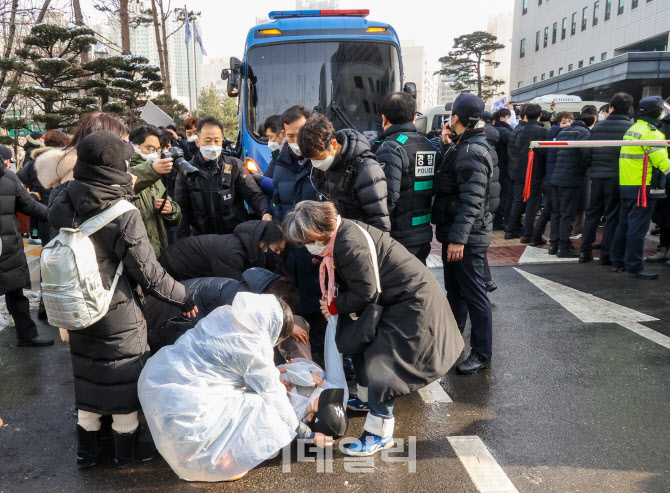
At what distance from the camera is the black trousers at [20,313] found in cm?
471

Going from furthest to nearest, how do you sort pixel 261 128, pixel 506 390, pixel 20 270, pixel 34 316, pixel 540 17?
pixel 540 17 → pixel 261 128 → pixel 34 316 → pixel 20 270 → pixel 506 390

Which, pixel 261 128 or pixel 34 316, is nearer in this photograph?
pixel 34 316

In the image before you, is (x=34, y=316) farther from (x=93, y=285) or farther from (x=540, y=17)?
(x=540, y=17)

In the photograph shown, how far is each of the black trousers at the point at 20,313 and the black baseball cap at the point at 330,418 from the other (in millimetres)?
3034

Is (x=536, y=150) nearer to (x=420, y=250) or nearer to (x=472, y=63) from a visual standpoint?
(x=420, y=250)

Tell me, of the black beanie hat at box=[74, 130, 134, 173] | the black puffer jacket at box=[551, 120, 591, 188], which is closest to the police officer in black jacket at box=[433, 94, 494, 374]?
the black beanie hat at box=[74, 130, 134, 173]

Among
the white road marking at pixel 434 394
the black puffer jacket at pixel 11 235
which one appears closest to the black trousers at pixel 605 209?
the white road marking at pixel 434 394

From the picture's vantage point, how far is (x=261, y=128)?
7.23 metres

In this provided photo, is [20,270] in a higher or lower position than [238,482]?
A: higher

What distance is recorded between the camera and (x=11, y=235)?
4652 millimetres

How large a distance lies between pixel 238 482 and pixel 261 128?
520 cm

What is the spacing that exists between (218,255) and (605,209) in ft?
17.6

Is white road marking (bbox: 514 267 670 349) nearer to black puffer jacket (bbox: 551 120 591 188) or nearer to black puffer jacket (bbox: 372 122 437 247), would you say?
black puffer jacket (bbox: 551 120 591 188)

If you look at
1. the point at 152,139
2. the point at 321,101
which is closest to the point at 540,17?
the point at 321,101
